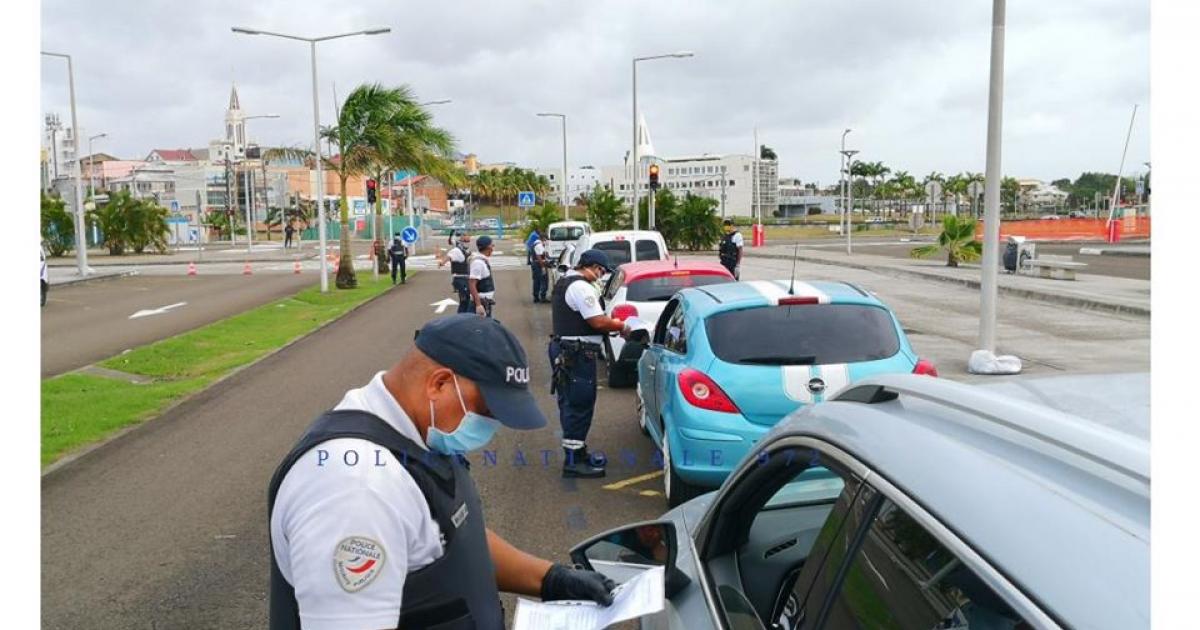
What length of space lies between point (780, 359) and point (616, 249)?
12.8 meters

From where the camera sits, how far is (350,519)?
1.97 m

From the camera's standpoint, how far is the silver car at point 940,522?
4.80ft

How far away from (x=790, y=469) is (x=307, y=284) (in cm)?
3131

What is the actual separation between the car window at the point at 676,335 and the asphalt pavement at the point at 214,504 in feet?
3.62

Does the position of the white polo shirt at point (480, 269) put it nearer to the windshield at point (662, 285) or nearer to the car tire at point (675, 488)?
the windshield at point (662, 285)

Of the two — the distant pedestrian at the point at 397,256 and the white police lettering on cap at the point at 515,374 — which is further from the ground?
the white police lettering on cap at the point at 515,374

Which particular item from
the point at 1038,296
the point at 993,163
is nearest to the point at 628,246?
the point at 993,163

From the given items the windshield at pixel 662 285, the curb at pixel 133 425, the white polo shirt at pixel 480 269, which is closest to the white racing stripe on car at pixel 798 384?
the windshield at pixel 662 285

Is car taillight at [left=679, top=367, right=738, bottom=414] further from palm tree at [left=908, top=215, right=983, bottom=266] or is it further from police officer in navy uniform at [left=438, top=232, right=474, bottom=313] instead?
palm tree at [left=908, top=215, right=983, bottom=266]

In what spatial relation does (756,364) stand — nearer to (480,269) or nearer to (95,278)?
(480,269)

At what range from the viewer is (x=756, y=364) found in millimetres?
6531

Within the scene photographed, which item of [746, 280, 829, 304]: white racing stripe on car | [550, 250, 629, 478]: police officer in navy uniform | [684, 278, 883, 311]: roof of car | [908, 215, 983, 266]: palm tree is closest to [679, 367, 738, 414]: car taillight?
[684, 278, 883, 311]: roof of car
